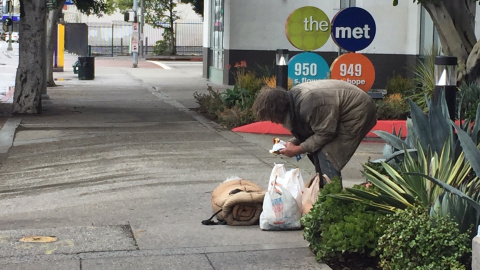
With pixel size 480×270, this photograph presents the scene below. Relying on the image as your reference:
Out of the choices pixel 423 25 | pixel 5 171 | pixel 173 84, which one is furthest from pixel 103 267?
pixel 173 84

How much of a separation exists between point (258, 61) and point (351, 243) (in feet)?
57.9

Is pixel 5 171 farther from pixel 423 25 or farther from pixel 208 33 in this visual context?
pixel 208 33

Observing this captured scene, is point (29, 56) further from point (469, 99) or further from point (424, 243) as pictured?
point (424, 243)

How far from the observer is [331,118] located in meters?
6.85

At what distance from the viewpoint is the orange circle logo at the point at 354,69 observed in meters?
→ 13.6

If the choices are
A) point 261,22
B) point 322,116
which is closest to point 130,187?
point 322,116

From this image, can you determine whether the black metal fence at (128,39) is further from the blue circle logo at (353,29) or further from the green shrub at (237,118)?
the blue circle logo at (353,29)

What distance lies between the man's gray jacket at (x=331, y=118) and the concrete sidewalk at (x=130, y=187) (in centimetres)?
85

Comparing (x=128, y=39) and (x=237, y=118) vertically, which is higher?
(x=128, y=39)

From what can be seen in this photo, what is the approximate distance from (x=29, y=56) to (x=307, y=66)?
19.4ft

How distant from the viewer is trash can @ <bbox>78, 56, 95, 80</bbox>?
2712 centimetres

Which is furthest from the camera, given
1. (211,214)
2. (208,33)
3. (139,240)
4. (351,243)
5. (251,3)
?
(208,33)

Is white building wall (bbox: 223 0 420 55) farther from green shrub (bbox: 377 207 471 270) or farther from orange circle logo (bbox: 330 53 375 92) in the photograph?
green shrub (bbox: 377 207 471 270)

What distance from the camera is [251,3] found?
75.8 ft
